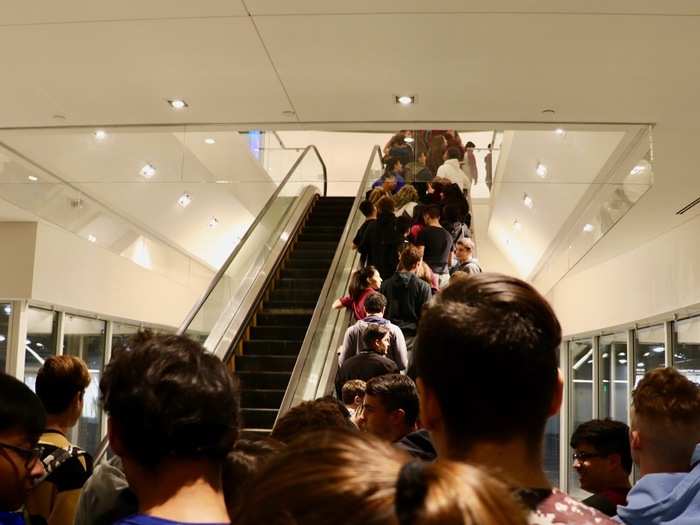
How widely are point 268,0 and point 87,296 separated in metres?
8.17

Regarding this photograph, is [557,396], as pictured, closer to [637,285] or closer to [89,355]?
[637,285]

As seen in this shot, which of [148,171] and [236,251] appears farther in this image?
[236,251]

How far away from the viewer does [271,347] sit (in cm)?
1030

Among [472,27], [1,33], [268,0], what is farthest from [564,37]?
[1,33]

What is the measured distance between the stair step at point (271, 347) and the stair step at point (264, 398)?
1.13 meters

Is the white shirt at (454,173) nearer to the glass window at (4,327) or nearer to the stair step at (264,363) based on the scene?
the stair step at (264,363)

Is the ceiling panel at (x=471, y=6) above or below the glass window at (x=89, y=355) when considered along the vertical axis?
above

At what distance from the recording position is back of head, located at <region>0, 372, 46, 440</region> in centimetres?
228

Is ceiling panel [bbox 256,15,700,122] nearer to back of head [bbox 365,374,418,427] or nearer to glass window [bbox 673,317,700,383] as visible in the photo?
back of head [bbox 365,374,418,427]

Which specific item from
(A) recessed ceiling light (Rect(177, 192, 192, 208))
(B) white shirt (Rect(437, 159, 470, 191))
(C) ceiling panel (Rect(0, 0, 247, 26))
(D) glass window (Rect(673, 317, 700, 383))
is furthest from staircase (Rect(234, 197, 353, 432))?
(D) glass window (Rect(673, 317, 700, 383))

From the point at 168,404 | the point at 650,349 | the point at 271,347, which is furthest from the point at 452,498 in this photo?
the point at 650,349

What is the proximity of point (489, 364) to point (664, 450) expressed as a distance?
1.26 metres

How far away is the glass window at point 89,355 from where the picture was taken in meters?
13.5

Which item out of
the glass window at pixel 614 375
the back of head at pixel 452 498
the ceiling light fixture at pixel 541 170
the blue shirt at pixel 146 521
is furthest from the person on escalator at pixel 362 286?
the glass window at pixel 614 375
